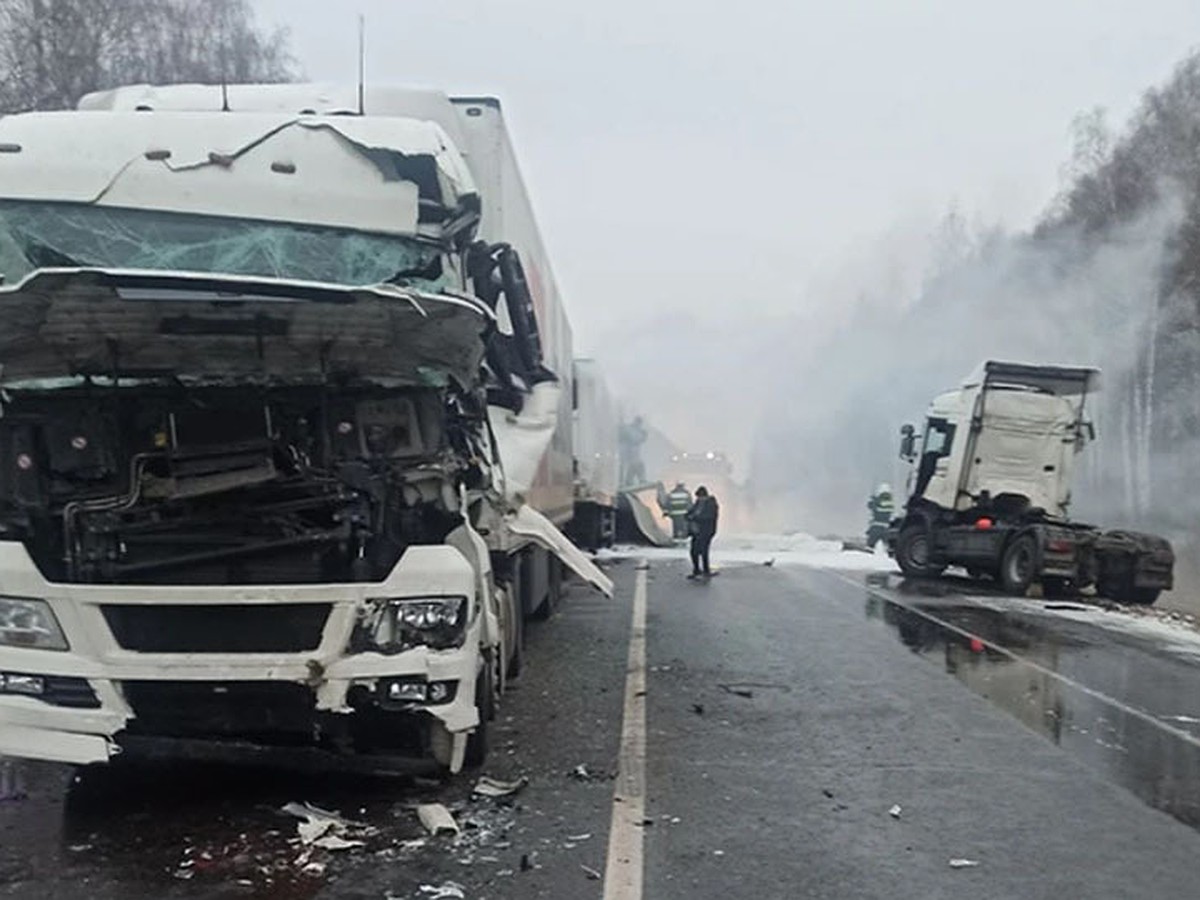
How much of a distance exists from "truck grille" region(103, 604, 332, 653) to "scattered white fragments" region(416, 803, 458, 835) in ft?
3.05

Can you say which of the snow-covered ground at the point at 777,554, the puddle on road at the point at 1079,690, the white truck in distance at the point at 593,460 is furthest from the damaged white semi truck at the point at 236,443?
the snow-covered ground at the point at 777,554

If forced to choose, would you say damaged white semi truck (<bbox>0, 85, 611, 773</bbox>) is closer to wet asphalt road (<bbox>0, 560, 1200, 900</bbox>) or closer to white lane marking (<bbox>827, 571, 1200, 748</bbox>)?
wet asphalt road (<bbox>0, 560, 1200, 900</bbox>)

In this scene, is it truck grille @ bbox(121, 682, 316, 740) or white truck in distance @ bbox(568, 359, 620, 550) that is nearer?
truck grille @ bbox(121, 682, 316, 740)

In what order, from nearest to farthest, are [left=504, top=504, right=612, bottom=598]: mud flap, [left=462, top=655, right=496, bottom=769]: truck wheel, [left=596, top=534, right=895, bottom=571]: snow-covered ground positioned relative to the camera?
[left=462, top=655, right=496, bottom=769]: truck wheel → [left=504, top=504, right=612, bottom=598]: mud flap → [left=596, top=534, right=895, bottom=571]: snow-covered ground

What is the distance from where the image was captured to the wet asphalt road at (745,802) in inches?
194

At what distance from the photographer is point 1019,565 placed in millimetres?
19172

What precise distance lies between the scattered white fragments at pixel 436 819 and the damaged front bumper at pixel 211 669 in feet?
1.33

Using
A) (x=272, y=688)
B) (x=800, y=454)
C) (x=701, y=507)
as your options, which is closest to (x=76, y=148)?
(x=272, y=688)

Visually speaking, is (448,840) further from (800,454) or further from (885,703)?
(800,454)

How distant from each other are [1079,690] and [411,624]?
6.23 meters

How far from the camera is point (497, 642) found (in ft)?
23.0

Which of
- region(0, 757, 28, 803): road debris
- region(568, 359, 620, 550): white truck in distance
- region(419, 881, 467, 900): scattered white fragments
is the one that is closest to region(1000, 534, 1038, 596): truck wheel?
region(568, 359, 620, 550): white truck in distance

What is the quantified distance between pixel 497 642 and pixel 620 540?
79.2ft

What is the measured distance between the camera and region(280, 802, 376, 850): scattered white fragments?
528 cm
